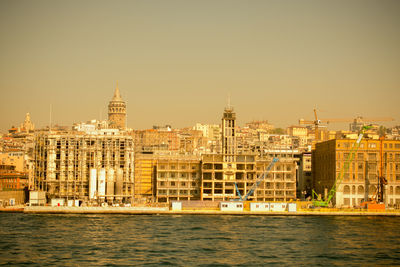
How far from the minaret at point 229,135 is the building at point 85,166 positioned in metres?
19.4

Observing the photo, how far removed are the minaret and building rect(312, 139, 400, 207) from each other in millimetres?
20477

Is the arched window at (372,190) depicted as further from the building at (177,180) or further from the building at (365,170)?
the building at (177,180)

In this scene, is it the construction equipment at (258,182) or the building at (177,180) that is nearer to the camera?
the construction equipment at (258,182)

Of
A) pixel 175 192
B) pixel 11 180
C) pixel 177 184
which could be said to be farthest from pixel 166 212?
pixel 11 180

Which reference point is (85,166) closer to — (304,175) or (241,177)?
(241,177)

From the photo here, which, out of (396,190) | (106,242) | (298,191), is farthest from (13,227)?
(298,191)

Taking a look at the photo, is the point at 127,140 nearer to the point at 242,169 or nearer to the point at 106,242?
the point at 242,169

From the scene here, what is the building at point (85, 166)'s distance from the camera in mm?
121625

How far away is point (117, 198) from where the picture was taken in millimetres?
122188

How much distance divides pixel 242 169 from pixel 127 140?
2430 cm

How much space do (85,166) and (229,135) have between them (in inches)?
1205

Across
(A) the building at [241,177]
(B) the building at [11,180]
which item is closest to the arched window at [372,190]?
(A) the building at [241,177]

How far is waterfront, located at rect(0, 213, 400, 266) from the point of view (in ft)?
198

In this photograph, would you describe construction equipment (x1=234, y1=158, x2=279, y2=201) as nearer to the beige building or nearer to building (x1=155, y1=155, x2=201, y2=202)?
building (x1=155, y1=155, x2=201, y2=202)
